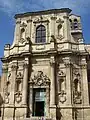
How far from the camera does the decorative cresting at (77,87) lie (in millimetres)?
19428

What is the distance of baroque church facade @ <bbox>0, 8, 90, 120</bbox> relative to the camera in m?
19.3

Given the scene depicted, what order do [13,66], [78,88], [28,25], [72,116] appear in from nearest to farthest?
[72,116] < [78,88] < [13,66] < [28,25]

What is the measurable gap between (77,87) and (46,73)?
10.7ft

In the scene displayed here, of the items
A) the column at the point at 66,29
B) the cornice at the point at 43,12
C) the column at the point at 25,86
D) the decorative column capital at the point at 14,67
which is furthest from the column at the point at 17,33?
the column at the point at 66,29

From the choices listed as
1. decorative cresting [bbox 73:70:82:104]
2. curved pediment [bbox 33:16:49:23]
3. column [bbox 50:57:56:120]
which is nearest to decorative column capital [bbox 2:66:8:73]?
column [bbox 50:57:56:120]

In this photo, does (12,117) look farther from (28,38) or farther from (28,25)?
(28,25)

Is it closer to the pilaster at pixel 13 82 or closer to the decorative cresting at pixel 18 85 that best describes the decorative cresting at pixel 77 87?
the decorative cresting at pixel 18 85

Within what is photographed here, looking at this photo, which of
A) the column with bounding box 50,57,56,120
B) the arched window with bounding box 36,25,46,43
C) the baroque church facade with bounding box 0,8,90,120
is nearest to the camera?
the column with bounding box 50,57,56,120

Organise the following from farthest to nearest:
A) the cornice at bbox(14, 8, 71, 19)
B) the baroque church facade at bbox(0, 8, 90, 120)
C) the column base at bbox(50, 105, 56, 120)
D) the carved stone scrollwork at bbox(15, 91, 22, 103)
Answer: the cornice at bbox(14, 8, 71, 19), the carved stone scrollwork at bbox(15, 91, 22, 103), the baroque church facade at bbox(0, 8, 90, 120), the column base at bbox(50, 105, 56, 120)

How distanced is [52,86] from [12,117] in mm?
4655

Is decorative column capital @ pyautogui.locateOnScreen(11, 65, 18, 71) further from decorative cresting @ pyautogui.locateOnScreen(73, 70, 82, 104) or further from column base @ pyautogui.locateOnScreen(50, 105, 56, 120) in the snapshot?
decorative cresting @ pyautogui.locateOnScreen(73, 70, 82, 104)

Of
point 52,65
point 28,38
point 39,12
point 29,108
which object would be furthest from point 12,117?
point 39,12

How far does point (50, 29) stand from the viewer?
22891mm

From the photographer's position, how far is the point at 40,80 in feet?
67.5
